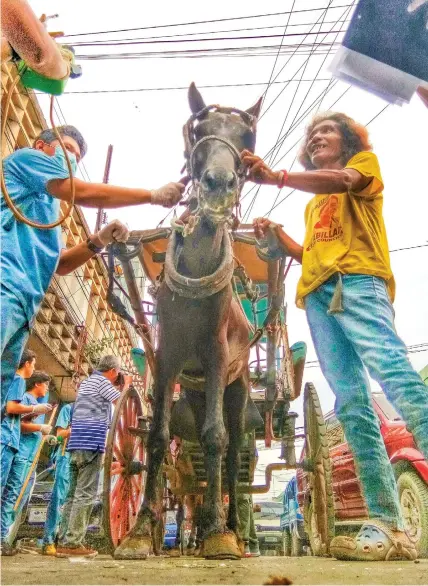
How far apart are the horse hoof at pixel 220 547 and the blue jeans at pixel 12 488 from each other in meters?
2.82

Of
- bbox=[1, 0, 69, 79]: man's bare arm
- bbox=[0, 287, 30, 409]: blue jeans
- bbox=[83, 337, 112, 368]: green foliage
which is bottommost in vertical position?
bbox=[0, 287, 30, 409]: blue jeans

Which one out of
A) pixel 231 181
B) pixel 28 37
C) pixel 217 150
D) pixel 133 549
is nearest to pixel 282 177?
pixel 231 181

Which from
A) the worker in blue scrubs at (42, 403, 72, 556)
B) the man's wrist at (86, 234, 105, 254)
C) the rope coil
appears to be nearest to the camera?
the rope coil

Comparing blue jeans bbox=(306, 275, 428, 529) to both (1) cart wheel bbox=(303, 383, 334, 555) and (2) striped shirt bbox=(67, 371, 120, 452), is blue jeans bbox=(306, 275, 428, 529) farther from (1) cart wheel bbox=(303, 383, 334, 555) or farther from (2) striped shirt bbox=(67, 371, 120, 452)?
(2) striped shirt bbox=(67, 371, 120, 452)

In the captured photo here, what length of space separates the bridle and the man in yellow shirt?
409 millimetres

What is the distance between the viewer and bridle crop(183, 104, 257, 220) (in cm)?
291

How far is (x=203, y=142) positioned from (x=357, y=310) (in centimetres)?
136

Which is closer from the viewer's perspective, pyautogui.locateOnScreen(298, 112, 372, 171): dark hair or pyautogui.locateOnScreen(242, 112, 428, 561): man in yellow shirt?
pyautogui.locateOnScreen(242, 112, 428, 561): man in yellow shirt

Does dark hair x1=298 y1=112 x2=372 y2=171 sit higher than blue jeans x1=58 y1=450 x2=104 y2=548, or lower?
higher

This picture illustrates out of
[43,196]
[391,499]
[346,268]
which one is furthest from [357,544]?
[43,196]

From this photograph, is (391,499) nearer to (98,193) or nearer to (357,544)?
(357,544)

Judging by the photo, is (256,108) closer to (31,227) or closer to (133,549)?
(31,227)

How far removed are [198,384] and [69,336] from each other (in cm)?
1117

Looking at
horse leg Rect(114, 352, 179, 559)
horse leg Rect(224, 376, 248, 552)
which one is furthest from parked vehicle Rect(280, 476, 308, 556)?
horse leg Rect(114, 352, 179, 559)
